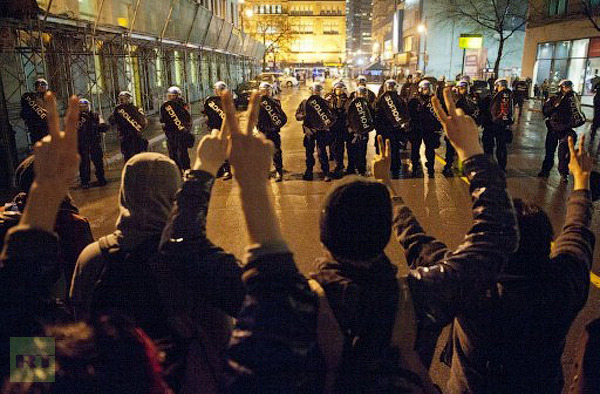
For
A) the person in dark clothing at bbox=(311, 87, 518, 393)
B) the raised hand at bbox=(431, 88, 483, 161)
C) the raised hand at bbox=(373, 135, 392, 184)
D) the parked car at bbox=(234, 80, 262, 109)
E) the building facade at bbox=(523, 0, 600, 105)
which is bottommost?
the parked car at bbox=(234, 80, 262, 109)

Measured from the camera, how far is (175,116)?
33.2 feet

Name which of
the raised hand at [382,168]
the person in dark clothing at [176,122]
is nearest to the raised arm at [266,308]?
the raised hand at [382,168]

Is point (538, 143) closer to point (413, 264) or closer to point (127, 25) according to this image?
point (127, 25)

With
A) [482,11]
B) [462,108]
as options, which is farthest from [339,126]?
[482,11]

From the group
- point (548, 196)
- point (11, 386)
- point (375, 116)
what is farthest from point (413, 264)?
point (375, 116)

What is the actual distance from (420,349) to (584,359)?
0.69 m

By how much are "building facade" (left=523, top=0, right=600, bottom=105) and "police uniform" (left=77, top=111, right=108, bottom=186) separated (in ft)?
79.1

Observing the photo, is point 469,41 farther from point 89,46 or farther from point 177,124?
point 177,124

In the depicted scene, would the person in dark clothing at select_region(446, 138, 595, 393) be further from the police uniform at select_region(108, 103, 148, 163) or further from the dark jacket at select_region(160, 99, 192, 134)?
the police uniform at select_region(108, 103, 148, 163)

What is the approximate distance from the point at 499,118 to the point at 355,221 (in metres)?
9.62

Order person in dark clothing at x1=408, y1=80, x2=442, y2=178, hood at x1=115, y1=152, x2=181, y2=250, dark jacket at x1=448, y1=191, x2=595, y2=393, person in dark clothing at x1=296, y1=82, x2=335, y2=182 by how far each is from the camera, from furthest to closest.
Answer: person in dark clothing at x1=408, y1=80, x2=442, y2=178 → person in dark clothing at x1=296, y1=82, x2=335, y2=182 → hood at x1=115, y1=152, x2=181, y2=250 → dark jacket at x1=448, y1=191, x2=595, y2=393

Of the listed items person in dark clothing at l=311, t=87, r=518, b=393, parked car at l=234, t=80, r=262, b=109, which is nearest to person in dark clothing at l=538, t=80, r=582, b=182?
person in dark clothing at l=311, t=87, r=518, b=393

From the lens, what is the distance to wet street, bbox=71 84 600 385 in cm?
634

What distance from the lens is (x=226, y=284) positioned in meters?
1.79
